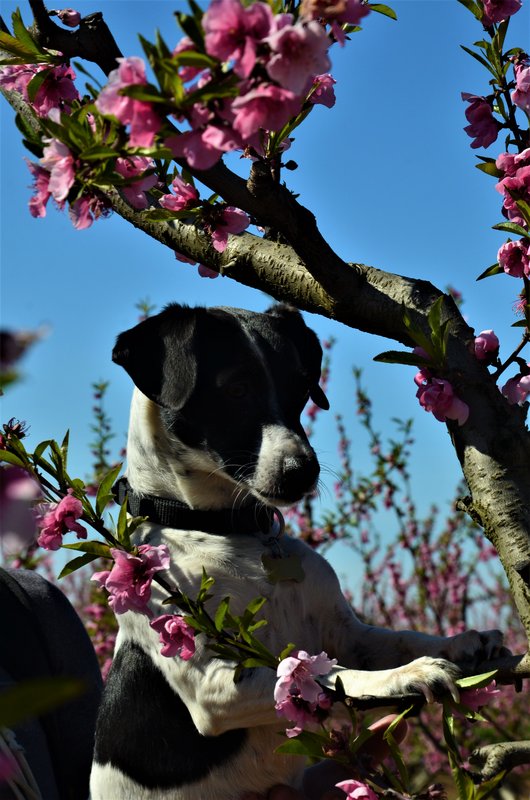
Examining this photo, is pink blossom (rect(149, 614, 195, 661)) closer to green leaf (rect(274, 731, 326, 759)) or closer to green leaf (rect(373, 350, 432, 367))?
green leaf (rect(274, 731, 326, 759))

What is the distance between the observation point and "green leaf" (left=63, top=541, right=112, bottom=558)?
207cm

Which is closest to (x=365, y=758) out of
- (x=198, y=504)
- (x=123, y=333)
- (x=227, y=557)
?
(x=227, y=557)

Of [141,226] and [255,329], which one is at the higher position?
[141,226]

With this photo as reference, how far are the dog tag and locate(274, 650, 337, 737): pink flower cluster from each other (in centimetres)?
60

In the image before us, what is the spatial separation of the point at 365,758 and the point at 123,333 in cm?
146

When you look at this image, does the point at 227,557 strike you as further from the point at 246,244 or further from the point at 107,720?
the point at 246,244

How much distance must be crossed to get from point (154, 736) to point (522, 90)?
1961 millimetres

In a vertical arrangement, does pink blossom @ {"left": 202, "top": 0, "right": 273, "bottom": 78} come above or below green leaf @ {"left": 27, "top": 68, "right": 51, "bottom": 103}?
below

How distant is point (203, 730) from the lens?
235 centimetres

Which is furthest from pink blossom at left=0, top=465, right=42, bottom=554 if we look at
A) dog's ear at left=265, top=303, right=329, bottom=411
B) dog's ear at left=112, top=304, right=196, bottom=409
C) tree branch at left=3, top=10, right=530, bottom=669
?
dog's ear at left=265, top=303, right=329, bottom=411

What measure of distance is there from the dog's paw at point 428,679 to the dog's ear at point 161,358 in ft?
3.51

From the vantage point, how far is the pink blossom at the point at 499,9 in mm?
2070

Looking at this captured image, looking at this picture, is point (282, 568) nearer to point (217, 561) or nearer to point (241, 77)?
point (217, 561)

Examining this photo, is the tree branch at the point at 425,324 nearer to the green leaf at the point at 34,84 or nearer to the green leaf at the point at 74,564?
the green leaf at the point at 34,84
